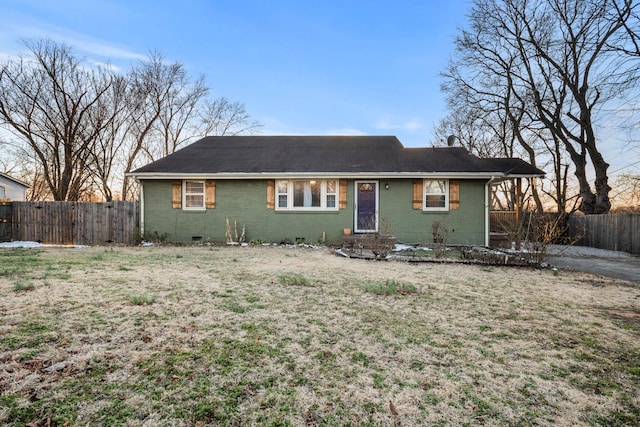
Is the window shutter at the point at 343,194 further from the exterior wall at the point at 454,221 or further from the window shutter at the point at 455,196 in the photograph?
the window shutter at the point at 455,196

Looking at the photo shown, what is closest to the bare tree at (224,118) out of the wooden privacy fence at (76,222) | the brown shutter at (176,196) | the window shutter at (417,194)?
the wooden privacy fence at (76,222)

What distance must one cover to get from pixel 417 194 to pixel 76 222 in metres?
13.4

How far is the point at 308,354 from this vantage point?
270cm

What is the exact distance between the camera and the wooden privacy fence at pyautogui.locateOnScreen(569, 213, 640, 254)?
1116 centimetres

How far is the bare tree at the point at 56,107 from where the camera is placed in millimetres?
17031

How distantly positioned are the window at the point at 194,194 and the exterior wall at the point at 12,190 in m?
18.5

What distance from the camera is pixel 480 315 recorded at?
385 centimetres

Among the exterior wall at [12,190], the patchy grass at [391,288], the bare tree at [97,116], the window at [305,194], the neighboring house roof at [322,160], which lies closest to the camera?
the patchy grass at [391,288]

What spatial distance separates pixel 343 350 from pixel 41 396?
7.21 feet

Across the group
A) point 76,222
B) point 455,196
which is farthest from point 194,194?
point 455,196

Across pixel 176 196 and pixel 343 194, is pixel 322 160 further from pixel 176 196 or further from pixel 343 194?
pixel 176 196

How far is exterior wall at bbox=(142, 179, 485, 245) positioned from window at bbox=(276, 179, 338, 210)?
0.34 metres

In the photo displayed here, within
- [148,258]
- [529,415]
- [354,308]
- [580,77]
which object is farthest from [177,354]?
[580,77]

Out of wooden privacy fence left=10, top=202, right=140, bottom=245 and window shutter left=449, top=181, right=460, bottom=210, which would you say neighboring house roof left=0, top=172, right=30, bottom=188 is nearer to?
wooden privacy fence left=10, top=202, right=140, bottom=245
